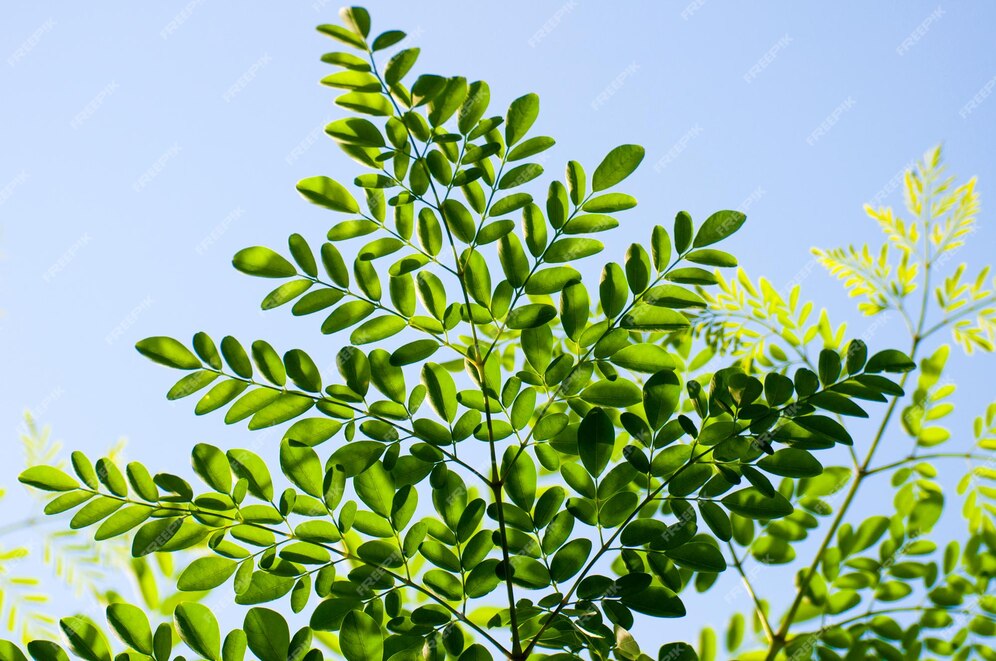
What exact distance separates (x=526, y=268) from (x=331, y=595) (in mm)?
626

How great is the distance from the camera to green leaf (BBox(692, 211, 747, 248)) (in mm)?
1329

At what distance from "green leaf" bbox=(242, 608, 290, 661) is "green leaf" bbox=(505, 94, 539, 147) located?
866 mm

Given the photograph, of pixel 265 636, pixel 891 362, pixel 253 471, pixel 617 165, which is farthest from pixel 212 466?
pixel 891 362

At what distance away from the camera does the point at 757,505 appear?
4.04ft

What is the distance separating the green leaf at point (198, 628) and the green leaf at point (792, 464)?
0.85 meters

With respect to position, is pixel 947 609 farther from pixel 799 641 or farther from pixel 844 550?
pixel 799 641

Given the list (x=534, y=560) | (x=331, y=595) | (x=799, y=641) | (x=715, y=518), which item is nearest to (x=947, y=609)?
(x=799, y=641)

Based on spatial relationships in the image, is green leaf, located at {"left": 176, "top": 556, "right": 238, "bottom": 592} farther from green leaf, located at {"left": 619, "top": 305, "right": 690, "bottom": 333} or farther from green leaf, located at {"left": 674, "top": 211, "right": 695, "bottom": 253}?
green leaf, located at {"left": 674, "top": 211, "right": 695, "bottom": 253}

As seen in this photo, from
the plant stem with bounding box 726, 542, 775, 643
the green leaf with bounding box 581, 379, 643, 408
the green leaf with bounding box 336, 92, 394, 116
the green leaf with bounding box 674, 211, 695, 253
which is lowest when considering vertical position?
the plant stem with bounding box 726, 542, 775, 643

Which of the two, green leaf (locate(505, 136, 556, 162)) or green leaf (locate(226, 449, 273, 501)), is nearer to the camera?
green leaf (locate(226, 449, 273, 501))

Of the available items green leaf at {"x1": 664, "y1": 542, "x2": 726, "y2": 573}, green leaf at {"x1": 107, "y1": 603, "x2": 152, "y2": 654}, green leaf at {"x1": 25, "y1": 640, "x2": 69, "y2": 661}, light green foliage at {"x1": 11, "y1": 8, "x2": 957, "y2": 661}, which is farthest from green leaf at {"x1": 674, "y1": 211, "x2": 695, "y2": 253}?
green leaf at {"x1": 25, "y1": 640, "x2": 69, "y2": 661}

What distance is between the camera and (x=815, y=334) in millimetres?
1973

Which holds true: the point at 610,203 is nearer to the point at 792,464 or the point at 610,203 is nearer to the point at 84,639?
the point at 792,464

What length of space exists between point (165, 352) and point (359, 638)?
0.54m
